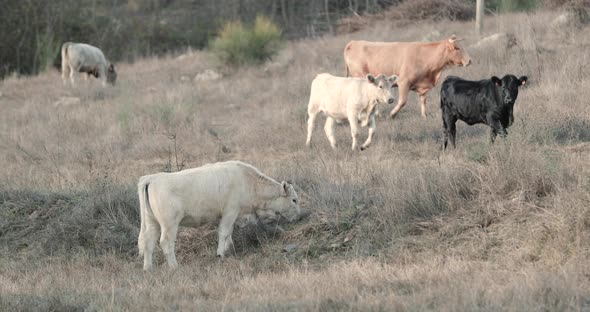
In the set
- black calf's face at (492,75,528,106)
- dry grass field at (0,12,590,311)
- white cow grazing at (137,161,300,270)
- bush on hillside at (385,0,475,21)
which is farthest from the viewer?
bush on hillside at (385,0,475,21)

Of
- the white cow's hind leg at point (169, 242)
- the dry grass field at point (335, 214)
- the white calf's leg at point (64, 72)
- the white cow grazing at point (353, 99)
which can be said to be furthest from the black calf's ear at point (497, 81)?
the white calf's leg at point (64, 72)

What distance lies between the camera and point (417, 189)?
360 inches

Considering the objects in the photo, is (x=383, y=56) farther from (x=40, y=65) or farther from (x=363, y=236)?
(x=40, y=65)

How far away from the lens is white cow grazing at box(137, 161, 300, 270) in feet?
28.3

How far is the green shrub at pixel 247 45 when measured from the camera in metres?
24.1

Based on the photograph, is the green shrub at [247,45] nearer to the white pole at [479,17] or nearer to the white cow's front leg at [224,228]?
the white pole at [479,17]

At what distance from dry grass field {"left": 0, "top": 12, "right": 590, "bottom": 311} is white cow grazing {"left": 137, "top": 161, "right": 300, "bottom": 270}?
320mm

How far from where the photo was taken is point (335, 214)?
9.31 metres

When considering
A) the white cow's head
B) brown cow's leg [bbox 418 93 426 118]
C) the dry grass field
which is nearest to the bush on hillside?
the dry grass field

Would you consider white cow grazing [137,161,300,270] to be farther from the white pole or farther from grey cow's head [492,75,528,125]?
the white pole

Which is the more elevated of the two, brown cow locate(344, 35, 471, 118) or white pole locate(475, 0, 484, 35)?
white pole locate(475, 0, 484, 35)

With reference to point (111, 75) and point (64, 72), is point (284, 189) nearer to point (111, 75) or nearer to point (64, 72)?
point (111, 75)

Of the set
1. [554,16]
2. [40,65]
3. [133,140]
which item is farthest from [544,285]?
[40,65]

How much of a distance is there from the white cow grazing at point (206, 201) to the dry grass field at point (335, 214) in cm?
32
